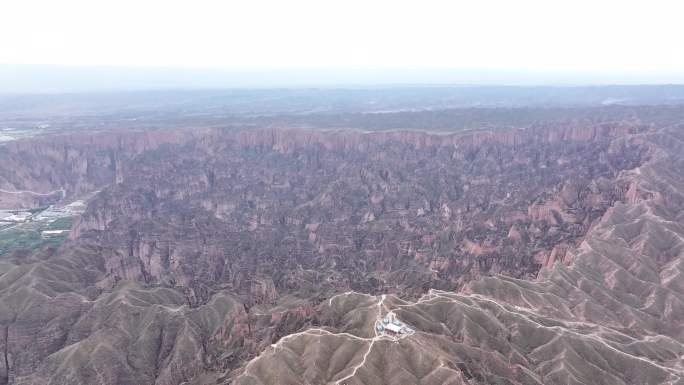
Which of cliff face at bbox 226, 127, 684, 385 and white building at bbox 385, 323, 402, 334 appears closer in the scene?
cliff face at bbox 226, 127, 684, 385

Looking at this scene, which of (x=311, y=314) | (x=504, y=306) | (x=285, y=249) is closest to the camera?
(x=311, y=314)

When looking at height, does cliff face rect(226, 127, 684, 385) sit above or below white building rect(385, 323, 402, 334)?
below

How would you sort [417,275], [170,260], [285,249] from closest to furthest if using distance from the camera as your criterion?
[417,275] → [170,260] → [285,249]

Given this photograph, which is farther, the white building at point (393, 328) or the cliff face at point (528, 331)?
the white building at point (393, 328)

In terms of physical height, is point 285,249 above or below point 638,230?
below

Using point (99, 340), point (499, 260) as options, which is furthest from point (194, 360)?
point (499, 260)

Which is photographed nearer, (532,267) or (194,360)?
(194,360)

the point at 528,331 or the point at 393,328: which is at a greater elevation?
the point at 393,328

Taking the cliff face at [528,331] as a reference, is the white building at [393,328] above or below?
above

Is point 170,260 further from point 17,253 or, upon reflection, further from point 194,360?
point 194,360

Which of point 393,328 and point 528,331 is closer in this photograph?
point 393,328
